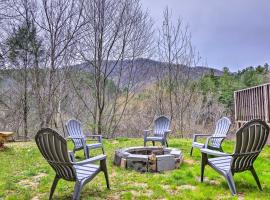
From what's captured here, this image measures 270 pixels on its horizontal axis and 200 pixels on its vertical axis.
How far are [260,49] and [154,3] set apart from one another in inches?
199

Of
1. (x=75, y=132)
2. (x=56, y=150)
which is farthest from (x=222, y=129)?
(x=56, y=150)

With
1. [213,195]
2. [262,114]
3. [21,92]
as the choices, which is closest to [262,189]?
[213,195]

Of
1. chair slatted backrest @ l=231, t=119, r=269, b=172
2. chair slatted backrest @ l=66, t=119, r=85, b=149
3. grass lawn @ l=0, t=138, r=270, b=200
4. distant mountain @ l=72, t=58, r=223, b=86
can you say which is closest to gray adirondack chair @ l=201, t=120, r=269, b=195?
chair slatted backrest @ l=231, t=119, r=269, b=172

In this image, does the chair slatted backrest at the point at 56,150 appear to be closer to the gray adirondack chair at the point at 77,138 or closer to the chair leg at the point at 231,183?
the chair leg at the point at 231,183

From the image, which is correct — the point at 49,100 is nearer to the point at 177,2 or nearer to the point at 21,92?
the point at 21,92

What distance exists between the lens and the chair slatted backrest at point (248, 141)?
3153 mm

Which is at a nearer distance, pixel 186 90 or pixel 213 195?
pixel 213 195

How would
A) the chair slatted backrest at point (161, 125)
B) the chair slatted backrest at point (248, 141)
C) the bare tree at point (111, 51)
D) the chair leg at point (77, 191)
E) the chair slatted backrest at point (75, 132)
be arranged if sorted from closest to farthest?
the chair leg at point (77, 191) → the chair slatted backrest at point (248, 141) → the chair slatted backrest at point (75, 132) → the chair slatted backrest at point (161, 125) → the bare tree at point (111, 51)

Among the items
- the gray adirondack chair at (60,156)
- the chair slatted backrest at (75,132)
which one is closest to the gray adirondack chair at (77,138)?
the chair slatted backrest at (75,132)

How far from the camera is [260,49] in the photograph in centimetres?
1176

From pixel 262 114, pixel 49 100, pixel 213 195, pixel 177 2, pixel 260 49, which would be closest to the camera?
pixel 213 195

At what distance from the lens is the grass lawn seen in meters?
3.30

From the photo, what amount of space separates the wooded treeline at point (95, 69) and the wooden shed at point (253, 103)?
112 inches

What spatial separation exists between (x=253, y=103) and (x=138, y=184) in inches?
180
